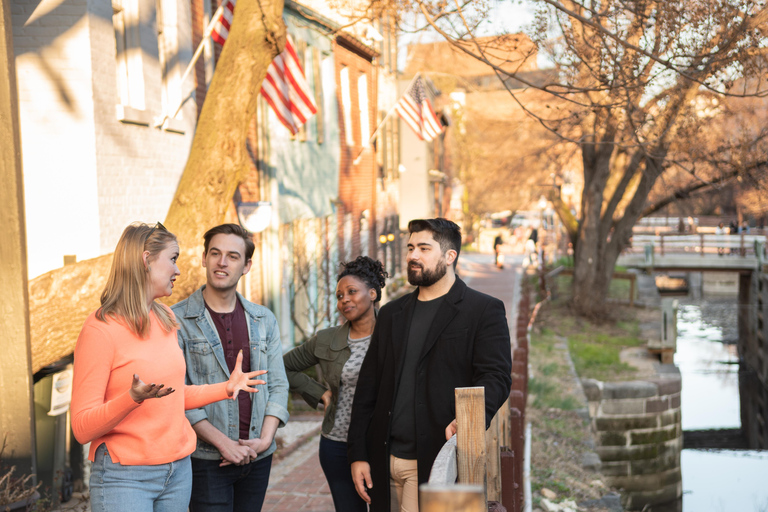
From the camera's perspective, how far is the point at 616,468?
17.9 metres

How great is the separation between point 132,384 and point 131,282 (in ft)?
1.41

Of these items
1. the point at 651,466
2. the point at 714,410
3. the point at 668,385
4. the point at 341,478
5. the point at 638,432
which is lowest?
the point at 714,410

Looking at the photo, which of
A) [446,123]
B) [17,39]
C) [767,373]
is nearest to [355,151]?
[17,39]

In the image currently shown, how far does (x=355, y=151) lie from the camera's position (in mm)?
20578

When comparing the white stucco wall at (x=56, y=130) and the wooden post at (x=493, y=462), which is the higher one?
the white stucco wall at (x=56, y=130)

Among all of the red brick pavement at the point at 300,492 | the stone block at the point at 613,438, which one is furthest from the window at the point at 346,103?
the red brick pavement at the point at 300,492

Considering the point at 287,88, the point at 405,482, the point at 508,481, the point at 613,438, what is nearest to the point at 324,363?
the point at 405,482

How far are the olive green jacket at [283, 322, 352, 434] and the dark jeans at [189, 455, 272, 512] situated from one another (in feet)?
1.83

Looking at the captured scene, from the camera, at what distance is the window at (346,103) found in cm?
1955

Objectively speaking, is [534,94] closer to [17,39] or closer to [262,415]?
[17,39]

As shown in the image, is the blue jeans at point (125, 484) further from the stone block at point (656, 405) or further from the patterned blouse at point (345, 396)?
the stone block at point (656, 405)

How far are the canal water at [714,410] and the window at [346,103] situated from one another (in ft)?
36.0

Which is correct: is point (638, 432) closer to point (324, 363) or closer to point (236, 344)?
point (324, 363)

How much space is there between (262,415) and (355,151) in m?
16.9
